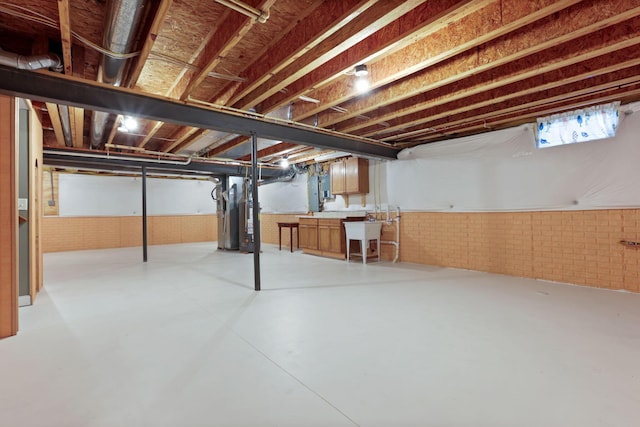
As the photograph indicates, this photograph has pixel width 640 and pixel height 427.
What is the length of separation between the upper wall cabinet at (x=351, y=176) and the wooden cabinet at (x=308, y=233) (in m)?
0.96

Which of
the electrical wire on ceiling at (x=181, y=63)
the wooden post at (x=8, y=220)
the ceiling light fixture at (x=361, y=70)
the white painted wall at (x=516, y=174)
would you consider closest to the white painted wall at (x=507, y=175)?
the white painted wall at (x=516, y=174)

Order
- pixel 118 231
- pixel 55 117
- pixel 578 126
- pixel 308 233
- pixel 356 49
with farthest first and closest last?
pixel 118 231
pixel 308 233
pixel 55 117
pixel 578 126
pixel 356 49

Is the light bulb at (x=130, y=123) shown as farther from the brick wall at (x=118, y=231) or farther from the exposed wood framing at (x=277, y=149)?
the brick wall at (x=118, y=231)

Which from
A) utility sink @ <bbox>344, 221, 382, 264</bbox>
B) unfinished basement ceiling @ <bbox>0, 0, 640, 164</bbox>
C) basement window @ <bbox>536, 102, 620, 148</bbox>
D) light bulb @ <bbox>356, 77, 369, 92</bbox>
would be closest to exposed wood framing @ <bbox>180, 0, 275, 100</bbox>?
unfinished basement ceiling @ <bbox>0, 0, 640, 164</bbox>

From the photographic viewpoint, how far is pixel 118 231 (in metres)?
9.85

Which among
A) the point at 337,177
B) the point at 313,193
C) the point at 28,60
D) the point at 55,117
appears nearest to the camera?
the point at 28,60

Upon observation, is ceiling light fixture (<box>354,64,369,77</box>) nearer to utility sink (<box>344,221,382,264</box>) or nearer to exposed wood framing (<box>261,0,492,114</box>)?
exposed wood framing (<box>261,0,492,114</box>)

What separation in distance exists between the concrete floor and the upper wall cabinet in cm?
309

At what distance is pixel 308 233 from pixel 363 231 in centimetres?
196

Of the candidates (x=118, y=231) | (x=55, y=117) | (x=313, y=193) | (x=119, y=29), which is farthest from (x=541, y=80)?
(x=118, y=231)

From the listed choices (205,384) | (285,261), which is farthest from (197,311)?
(285,261)

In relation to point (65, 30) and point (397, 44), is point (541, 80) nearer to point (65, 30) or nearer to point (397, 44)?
point (397, 44)

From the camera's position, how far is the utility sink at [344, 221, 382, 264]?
5883mm

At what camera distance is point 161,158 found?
22.6ft
